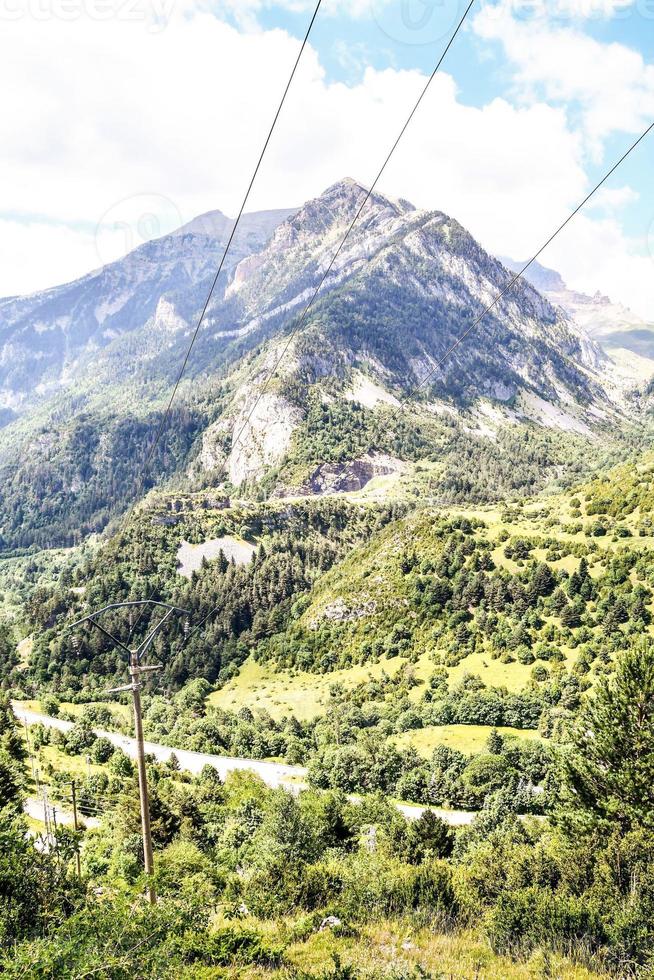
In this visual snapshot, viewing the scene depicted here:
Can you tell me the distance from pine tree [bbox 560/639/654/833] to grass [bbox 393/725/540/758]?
3537cm

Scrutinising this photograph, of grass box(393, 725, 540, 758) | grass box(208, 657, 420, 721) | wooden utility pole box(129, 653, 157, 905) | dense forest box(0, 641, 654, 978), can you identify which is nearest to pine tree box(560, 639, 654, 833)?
dense forest box(0, 641, 654, 978)

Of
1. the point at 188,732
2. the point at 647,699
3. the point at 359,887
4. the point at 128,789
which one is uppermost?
the point at 647,699

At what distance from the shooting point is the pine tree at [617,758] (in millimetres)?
25688

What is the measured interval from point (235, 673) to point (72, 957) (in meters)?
117

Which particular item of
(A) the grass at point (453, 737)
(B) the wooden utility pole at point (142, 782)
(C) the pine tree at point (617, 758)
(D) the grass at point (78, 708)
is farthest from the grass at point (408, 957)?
(D) the grass at point (78, 708)

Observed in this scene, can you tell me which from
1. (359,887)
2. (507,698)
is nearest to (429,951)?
(359,887)

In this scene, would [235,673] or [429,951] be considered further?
[235,673]

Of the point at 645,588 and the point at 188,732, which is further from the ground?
the point at 645,588

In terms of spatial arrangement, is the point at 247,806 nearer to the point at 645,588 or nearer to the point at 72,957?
the point at 72,957

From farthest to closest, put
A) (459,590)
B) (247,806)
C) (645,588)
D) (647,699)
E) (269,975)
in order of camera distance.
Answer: (459,590), (645,588), (247,806), (647,699), (269,975)

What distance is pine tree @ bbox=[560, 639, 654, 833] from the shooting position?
2569 centimetres

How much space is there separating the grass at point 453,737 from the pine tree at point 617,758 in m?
35.4

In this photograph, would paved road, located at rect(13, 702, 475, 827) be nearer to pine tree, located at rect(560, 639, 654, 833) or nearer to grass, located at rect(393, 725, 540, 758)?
grass, located at rect(393, 725, 540, 758)

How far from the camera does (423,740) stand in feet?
222
